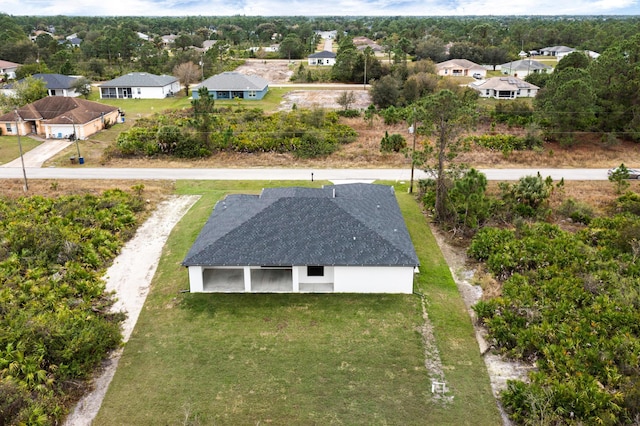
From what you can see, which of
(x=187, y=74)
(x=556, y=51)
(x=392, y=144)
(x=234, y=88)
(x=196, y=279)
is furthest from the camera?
(x=556, y=51)

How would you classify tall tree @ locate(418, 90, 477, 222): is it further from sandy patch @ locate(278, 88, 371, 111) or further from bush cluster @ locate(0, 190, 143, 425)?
sandy patch @ locate(278, 88, 371, 111)

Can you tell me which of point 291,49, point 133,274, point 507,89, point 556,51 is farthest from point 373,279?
point 556,51

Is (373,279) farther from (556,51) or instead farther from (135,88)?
(556,51)

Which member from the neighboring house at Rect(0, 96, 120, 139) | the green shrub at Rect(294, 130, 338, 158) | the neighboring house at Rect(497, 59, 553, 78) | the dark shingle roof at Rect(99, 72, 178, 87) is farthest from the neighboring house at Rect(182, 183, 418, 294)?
the neighboring house at Rect(497, 59, 553, 78)

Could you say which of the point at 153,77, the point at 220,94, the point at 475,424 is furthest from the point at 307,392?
the point at 153,77

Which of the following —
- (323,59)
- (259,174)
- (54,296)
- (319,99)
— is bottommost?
(54,296)

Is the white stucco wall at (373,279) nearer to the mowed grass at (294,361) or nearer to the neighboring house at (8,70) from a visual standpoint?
the mowed grass at (294,361)
